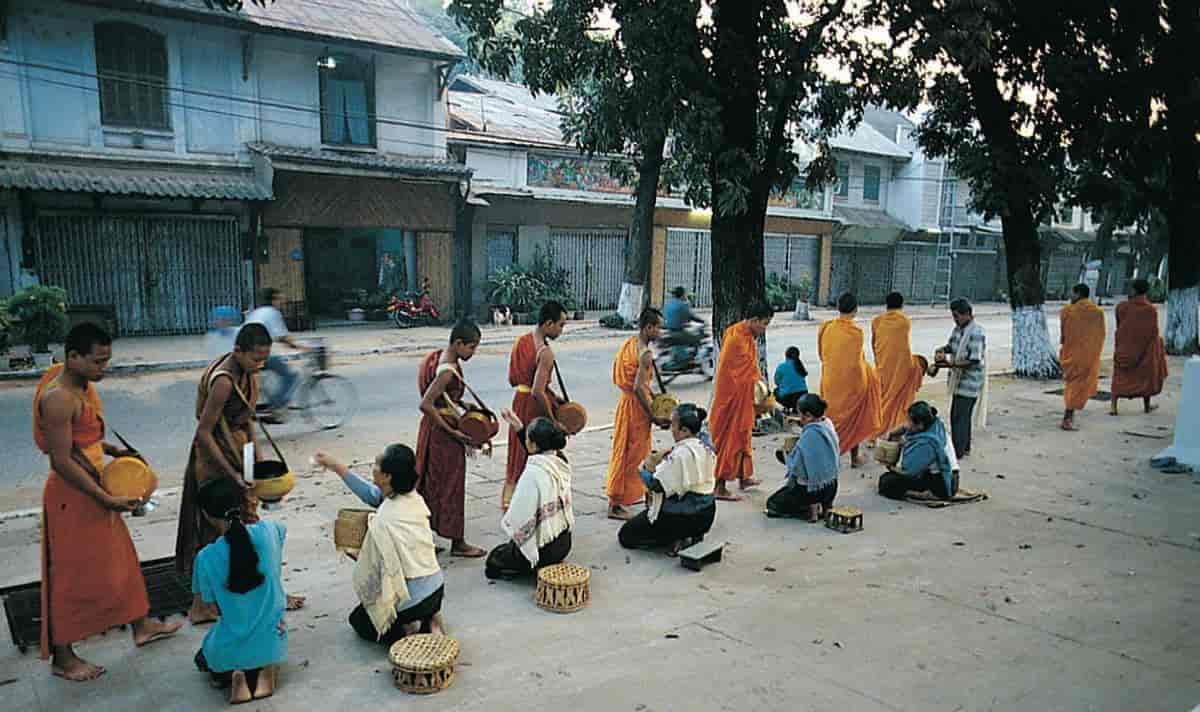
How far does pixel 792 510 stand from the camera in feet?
20.5

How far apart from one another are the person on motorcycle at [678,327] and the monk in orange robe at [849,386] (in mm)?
4735

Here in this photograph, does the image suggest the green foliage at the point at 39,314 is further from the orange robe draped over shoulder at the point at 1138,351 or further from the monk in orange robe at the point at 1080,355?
the orange robe draped over shoulder at the point at 1138,351

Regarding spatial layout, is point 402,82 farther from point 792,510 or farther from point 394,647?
point 394,647

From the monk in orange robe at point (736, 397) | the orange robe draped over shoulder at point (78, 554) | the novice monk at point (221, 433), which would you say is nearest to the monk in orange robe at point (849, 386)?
the monk in orange robe at point (736, 397)

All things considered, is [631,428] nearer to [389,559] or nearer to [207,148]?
[389,559]

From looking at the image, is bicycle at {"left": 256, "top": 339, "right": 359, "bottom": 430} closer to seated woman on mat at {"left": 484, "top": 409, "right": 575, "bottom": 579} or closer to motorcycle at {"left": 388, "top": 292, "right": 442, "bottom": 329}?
seated woman on mat at {"left": 484, "top": 409, "right": 575, "bottom": 579}

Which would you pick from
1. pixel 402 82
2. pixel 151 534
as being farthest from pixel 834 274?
pixel 151 534

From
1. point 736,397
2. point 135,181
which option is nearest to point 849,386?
point 736,397

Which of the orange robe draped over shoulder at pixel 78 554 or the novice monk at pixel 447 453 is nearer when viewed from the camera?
the orange robe draped over shoulder at pixel 78 554

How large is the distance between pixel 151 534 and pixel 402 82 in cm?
1568

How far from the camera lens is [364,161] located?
1755 cm

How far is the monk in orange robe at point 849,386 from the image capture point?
7.80 meters

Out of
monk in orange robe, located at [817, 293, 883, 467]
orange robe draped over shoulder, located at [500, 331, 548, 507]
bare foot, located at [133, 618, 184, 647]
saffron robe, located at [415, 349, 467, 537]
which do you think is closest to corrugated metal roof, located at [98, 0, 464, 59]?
orange robe draped over shoulder, located at [500, 331, 548, 507]

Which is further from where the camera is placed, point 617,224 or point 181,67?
point 617,224
